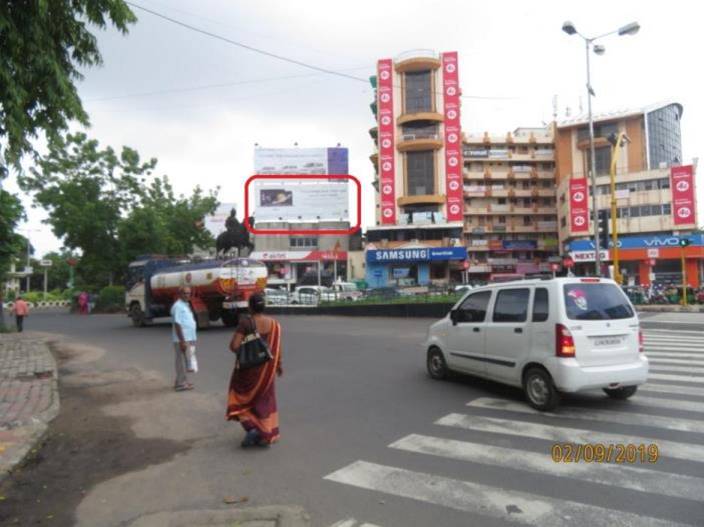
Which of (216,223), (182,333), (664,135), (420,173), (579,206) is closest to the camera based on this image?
(182,333)

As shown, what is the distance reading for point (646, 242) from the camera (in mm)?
51188

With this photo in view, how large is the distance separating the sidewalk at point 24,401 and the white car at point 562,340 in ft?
19.4

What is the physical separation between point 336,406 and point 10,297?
5161 centimetres

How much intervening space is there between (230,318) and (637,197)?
49.5 m

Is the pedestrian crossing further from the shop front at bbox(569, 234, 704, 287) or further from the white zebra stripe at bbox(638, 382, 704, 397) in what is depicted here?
the shop front at bbox(569, 234, 704, 287)

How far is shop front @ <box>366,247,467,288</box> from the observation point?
54.1 meters

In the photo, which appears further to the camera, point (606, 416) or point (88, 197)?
point (88, 197)

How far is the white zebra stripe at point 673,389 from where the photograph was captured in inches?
291

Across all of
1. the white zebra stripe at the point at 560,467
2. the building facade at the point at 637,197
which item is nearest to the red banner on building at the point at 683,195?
the building facade at the point at 637,197

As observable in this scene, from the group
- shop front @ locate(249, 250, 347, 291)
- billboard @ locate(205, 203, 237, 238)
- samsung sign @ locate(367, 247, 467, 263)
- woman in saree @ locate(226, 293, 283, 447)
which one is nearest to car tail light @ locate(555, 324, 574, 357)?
woman in saree @ locate(226, 293, 283, 447)

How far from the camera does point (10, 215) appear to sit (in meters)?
17.0

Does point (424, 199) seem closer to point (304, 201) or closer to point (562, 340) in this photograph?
point (304, 201)

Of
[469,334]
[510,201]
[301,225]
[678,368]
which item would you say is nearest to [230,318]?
[469,334]

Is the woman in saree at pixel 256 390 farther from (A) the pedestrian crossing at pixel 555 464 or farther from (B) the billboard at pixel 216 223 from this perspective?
(B) the billboard at pixel 216 223
